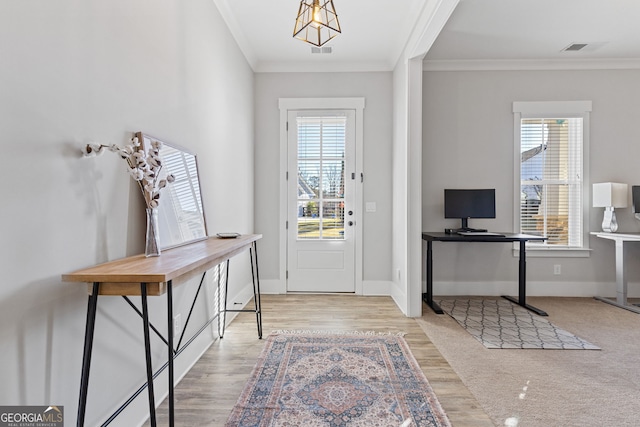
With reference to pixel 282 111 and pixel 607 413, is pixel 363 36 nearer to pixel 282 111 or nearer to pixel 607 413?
pixel 282 111

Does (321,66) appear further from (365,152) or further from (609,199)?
(609,199)

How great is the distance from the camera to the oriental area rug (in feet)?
5.36

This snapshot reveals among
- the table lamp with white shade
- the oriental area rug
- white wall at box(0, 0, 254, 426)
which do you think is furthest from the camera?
the table lamp with white shade

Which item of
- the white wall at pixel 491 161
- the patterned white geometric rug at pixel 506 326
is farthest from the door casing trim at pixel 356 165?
the patterned white geometric rug at pixel 506 326

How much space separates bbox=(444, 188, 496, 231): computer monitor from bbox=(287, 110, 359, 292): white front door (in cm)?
116

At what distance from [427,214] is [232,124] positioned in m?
2.50

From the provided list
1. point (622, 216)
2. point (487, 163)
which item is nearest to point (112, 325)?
point (487, 163)

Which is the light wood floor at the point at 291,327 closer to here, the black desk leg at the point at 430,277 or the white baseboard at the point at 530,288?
the black desk leg at the point at 430,277

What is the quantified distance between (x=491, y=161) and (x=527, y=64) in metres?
1.27

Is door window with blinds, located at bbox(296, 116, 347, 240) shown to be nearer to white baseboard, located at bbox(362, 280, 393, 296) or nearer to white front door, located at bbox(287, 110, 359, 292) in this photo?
white front door, located at bbox(287, 110, 359, 292)

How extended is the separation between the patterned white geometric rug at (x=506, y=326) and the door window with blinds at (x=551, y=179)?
1.08 metres

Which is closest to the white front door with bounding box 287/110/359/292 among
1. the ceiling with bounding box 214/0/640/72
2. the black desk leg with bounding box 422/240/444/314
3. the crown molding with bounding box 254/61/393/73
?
the crown molding with bounding box 254/61/393/73

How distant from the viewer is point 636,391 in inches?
74.7

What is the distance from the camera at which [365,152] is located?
391 centimetres
